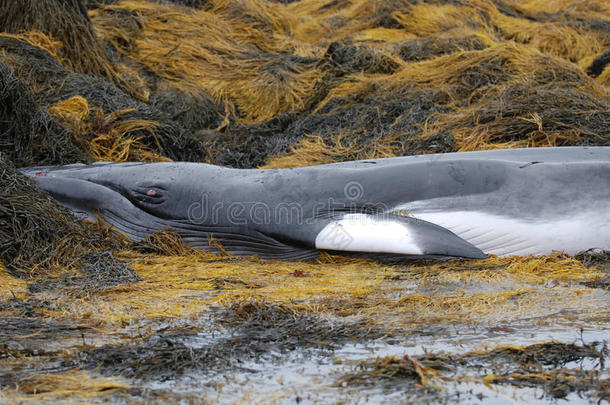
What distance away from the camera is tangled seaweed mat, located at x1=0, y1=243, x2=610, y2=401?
2740 mm

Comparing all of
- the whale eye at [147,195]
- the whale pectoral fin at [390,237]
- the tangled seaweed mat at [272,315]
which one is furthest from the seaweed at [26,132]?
the whale pectoral fin at [390,237]

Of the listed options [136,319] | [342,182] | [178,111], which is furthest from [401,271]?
[178,111]

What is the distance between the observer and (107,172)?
20.4 ft

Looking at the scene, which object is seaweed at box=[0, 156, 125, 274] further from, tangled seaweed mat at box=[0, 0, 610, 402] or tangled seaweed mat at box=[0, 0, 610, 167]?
tangled seaweed mat at box=[0, 0, 610, 167]

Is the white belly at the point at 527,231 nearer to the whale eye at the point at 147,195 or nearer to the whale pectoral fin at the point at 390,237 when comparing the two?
the whale pectoral fin at the point at 390,237

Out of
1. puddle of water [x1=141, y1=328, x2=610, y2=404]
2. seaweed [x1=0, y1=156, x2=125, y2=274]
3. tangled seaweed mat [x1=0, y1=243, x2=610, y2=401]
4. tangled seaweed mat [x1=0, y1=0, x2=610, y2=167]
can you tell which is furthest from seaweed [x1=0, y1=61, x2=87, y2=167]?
puddle of water [x1=141, y1=328, x2=610, y2=404]

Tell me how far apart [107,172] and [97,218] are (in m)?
0.57

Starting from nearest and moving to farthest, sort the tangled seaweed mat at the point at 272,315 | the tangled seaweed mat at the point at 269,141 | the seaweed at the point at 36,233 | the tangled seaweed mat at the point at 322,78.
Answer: the tangled seaweed mat at the point at 272,315 → the tangled seaweed mat at the point at 269,141 → the seaweed at the point at 36,233 → the tangled seaweed mat at the point at 322,78

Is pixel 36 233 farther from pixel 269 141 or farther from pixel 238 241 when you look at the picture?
pixel 269 141

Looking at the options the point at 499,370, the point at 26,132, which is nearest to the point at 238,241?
the point at 26,132

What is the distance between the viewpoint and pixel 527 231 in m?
5.24

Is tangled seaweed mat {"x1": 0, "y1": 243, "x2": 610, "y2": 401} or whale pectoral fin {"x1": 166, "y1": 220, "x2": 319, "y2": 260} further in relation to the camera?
whale pectoral fin {"x1": 166, "y1": 220, "x2": 319, "y2": 260}

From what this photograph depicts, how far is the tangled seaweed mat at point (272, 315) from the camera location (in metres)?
2.74

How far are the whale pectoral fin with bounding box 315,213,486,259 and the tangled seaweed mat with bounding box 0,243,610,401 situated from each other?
0.36ft
